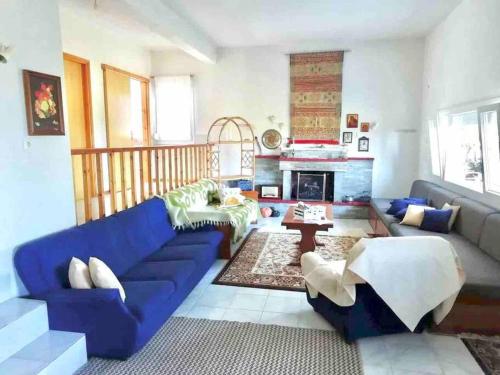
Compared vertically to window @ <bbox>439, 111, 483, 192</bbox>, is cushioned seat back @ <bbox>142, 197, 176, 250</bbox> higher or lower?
lower

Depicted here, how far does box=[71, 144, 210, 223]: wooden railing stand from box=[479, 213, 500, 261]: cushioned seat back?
11.7ft

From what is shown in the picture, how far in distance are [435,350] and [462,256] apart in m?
0.99

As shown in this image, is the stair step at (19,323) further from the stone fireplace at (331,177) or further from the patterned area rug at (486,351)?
the stone fireplace at (331,177)

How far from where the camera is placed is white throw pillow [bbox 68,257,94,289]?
2.49 m

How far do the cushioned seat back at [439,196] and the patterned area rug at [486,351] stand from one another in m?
1.99

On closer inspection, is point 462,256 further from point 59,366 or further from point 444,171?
point 59,366

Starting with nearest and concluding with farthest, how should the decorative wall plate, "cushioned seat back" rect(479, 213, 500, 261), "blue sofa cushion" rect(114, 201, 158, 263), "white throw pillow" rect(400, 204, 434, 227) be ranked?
"cushioned seat back" rect(479, 213, 500, 261) < "blue sofa cushion" rect(114, 201, 158, 263) < "white throw pillow" rect(400, 204, 434, 227) < the decorative wall plate

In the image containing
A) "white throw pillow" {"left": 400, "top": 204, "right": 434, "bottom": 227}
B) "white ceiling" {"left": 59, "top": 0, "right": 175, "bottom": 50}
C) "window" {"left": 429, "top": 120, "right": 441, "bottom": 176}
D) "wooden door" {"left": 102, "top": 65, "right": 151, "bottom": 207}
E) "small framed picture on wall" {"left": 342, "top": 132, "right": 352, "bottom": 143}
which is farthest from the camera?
"small framed picture on wall" {"left": 342, "top": 132, "right": 352, "bottom": 143}

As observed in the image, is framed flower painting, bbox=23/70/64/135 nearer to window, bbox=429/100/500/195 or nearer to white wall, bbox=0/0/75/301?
white wall, bbox=0/0/75/301

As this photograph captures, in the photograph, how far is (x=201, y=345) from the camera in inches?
103

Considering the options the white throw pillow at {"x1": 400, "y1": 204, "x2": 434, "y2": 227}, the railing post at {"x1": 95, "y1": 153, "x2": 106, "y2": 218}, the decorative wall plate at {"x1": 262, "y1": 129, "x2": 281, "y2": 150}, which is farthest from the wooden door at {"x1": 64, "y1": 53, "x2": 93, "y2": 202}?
the white throw pillow at {"x1": 400, "y1": 204, "x2": 434, "y2": 227}

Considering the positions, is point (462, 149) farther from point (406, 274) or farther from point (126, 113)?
point (126, 113)

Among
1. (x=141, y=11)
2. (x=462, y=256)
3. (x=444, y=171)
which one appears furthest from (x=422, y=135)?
(x=141, y=11)

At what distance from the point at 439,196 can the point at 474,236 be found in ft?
3.82
